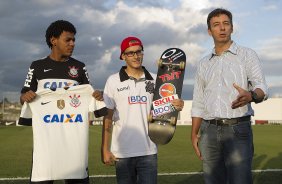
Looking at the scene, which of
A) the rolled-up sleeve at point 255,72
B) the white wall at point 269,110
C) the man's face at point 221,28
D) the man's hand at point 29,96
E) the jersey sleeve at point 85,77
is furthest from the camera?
the white wall at point 269,110

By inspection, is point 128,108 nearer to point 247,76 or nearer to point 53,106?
point 53,106

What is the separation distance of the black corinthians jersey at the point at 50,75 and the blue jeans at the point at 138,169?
1.10 m

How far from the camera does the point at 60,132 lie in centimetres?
457

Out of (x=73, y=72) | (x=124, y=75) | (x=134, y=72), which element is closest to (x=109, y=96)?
(x=124, y=75)

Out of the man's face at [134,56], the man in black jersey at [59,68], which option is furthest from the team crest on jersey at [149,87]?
the man in black jersey at [59,68]

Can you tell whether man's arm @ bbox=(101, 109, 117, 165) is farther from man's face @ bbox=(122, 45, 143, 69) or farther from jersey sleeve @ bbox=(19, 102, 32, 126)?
jersey sleeve @ bbox=(19, 102, 32, 126)

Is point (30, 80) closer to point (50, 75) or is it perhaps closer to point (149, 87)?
point (50, 75)

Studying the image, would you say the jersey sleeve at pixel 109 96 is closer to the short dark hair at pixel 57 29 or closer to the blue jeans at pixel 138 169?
the blue jeans at pixel 138 169

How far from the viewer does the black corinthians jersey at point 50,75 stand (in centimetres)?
465

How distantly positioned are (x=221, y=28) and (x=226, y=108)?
840mm

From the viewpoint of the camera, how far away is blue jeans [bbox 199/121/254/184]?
13.6ft

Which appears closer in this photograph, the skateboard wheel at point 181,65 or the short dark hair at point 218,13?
the short dark hair at point 218,13

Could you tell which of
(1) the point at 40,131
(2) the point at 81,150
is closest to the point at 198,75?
(2) the point at 81,150

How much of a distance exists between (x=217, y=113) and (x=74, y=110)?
159 cm
